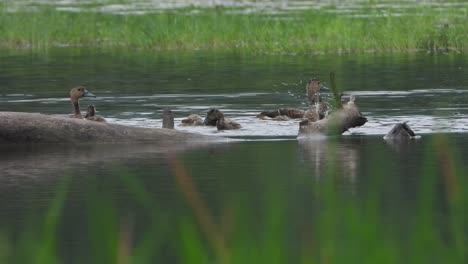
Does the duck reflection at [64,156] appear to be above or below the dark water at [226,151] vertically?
below

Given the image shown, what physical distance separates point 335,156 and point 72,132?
4880 millimetres

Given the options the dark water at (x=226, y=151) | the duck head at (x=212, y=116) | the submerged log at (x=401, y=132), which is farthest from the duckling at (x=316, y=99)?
the submerged log at (x=401, y=132)

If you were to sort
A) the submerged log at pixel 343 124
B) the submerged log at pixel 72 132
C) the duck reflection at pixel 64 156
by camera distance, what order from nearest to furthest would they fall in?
the duck reflection at pixel 64 156
the submerged log at pixel 72 132
the submerged log at pixel 343 124

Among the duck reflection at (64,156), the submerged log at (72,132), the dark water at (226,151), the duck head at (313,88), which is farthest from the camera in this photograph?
the duck head at (313,88)

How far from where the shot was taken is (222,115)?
2206 centimetres

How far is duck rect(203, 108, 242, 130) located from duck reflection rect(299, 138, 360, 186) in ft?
5.95

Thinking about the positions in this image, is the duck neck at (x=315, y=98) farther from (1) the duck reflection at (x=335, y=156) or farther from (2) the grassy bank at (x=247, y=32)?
(2) the grassy bank at (x=247, y=32)

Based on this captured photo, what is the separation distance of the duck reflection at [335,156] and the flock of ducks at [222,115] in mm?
1877

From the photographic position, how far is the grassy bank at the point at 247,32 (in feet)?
134

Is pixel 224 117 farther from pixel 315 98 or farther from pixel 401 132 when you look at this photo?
pixel 401 132

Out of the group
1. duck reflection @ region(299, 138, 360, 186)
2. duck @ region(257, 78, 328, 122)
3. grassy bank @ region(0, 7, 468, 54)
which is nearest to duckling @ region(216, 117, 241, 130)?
duck @ region(257, 78, 328, 122)

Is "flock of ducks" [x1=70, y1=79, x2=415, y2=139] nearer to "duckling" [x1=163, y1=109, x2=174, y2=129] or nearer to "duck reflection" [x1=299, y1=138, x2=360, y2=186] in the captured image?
"duckling" [x1=163, y1=109, x2=174, y2=129]

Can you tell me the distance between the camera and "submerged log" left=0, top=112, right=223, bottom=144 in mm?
20344

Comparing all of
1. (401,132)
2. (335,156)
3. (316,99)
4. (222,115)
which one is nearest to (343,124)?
(401,132)
